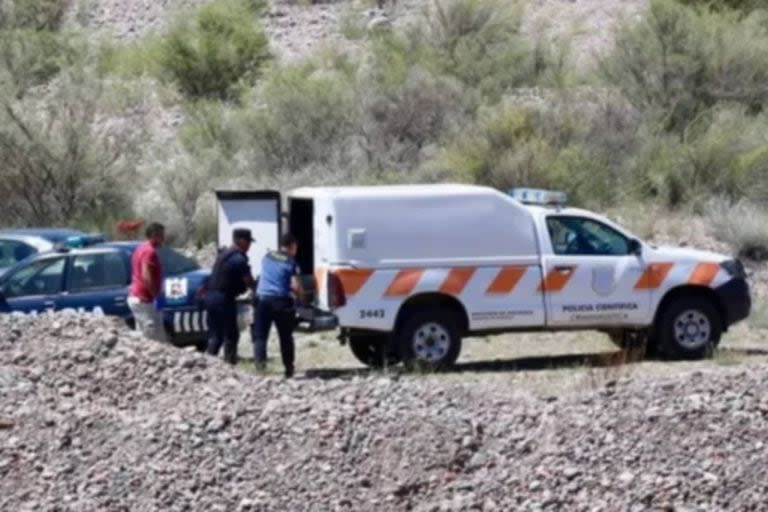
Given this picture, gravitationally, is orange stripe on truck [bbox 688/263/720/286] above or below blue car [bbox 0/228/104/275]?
below

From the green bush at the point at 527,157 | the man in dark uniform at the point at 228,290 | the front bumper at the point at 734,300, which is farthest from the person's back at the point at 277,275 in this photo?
the green bush at the point at 527,157

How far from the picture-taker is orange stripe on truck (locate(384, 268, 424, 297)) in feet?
65.0

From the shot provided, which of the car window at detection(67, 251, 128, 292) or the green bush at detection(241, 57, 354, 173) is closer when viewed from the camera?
the car window at detection(67, 251, 128, 292)

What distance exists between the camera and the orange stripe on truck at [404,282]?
65.0 feet

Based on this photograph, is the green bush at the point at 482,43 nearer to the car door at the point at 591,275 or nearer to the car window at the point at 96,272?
the car door at the point at 591,275

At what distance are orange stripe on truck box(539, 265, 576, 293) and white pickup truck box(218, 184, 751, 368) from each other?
0.01m

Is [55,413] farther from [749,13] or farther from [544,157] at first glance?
[749,13]

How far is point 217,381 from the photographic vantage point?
14.5 m

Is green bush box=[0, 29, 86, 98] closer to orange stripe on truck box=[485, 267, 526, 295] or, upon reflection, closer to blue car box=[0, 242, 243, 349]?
blue car box=[0, 242, 243, 349]

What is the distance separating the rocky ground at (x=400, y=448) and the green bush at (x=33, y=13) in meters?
39.2

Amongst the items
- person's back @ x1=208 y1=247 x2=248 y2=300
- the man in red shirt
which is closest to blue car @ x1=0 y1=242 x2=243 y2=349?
the man in red shirt

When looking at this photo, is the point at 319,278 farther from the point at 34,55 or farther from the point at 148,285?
the point at 34,55

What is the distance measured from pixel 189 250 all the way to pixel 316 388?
56.2 feet

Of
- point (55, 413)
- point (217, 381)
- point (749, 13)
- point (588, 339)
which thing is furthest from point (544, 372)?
point (749, 13)
